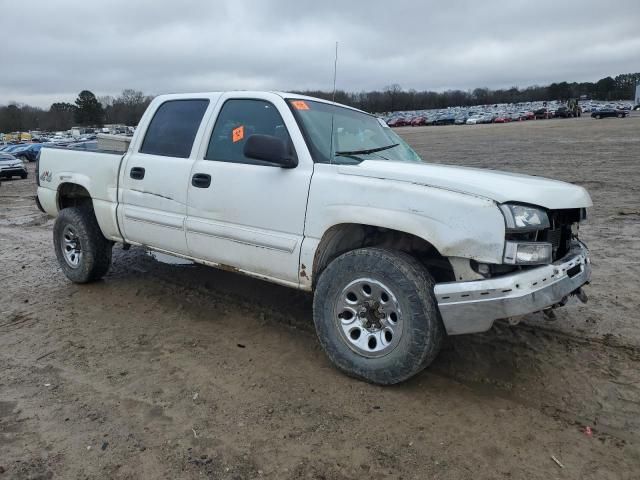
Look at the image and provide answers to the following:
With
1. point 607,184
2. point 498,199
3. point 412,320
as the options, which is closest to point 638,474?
point 412,320

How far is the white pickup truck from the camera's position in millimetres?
2938

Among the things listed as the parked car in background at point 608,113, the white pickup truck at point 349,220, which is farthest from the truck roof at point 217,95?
the parked car in background at point 608,113

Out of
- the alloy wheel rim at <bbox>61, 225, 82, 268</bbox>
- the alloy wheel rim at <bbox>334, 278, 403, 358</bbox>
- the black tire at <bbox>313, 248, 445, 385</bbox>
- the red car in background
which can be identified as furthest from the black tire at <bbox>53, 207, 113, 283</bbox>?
the red car in background

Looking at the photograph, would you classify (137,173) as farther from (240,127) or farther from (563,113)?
(563,113)

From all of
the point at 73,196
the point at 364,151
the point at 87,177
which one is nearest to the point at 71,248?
the point at 73,196

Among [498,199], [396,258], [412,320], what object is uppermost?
[498,199]

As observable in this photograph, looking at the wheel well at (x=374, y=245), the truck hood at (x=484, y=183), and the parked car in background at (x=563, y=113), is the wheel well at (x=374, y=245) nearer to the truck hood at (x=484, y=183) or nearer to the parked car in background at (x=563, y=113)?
the truck hood at (x=484, y=183)

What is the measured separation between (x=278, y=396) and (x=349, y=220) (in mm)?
1219

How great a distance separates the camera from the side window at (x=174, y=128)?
443cm

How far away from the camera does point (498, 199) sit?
2.88 m

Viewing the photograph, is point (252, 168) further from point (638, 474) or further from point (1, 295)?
point (1, 295)

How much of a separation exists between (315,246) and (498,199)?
1244mm

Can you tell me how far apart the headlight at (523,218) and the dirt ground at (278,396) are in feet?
3.65

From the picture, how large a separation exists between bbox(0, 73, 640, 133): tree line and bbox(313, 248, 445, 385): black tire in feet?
293
